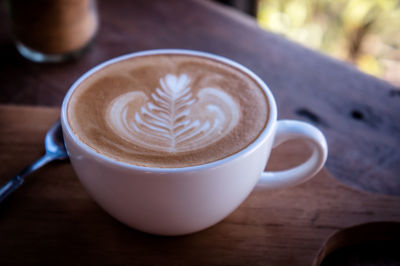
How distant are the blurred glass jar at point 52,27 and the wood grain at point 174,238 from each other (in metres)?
0.38

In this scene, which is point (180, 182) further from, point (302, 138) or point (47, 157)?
point (47, 157)

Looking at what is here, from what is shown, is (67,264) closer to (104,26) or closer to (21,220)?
(21,220)

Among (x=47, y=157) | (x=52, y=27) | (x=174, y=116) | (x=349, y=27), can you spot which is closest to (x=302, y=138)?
(x=174, y=116)

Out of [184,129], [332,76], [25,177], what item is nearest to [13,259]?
[25,177]

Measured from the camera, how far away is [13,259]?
62 cm

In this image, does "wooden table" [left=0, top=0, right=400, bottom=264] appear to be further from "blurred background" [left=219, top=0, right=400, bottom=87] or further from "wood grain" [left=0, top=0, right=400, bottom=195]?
"blurred background" [left=219, top=0, right=400, bottom=87]

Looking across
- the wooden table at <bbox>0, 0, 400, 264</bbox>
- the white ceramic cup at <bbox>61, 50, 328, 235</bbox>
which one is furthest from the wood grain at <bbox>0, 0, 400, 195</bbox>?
the white ceramic cup at <bbox>61, 50, 328, 235</bbox>

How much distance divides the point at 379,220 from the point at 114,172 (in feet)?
1.56

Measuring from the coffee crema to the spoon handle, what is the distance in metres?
0.19

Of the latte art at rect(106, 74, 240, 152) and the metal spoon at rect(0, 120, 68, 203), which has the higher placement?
the latte art at rect(106, 74, 240, 152)

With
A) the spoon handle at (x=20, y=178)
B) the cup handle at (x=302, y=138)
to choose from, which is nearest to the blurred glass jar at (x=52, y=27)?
the spoon handle at (x=20, y=178)

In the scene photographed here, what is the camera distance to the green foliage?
2021 millimetres

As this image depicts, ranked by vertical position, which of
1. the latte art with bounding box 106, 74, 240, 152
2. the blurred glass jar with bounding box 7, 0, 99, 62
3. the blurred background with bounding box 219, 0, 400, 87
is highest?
the latte art with bounding box 106, 74, 240, 152

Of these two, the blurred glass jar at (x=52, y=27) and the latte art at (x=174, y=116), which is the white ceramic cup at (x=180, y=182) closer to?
the latte art at (x=174, y=116)
